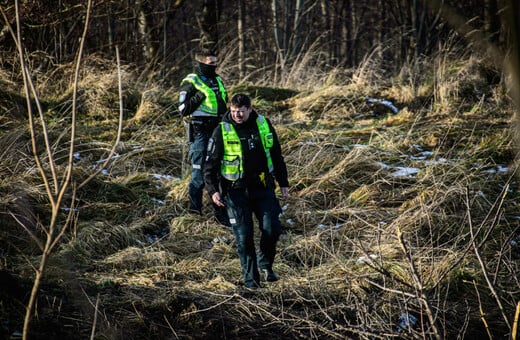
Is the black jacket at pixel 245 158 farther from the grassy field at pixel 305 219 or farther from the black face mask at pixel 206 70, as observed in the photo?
the black face mask at pixel 206 70

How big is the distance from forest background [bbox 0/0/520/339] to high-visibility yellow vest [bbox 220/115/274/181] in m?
0.98

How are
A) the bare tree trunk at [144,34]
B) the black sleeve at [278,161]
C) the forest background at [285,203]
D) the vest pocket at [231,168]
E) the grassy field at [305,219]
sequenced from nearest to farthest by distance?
1. the forest background at [285,203]
2. the grassy field at [305,219]
3. the vest pocket at [231,168]
4. the black sleeve at [278,161]
5. the bare tree trunk at [144,34]

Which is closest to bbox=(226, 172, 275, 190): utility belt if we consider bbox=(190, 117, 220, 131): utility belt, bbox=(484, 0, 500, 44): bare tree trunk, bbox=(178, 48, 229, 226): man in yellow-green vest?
bbox=(178, 48, 229, 226): man in yellow-green vest

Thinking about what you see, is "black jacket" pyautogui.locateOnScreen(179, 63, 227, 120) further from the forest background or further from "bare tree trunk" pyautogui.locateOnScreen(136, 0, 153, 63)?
"bare tree trunk" pyautogui.locateOnScreen(136, 0, 153, 63)

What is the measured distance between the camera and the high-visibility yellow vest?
5031 mm

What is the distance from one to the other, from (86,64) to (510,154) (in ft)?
22.9

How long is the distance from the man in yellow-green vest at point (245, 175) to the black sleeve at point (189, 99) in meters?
1.58

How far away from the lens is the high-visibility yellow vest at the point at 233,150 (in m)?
5.03

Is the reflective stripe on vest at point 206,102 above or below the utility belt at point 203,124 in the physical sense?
above

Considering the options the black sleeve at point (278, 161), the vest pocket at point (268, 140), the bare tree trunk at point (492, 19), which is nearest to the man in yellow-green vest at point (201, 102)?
the black sleeve at point (278, 161)

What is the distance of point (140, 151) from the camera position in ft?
27.5

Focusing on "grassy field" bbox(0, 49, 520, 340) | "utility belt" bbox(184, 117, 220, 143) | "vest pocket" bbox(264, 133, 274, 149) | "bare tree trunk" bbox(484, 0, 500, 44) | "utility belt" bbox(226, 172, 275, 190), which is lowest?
"grassy field" bbox(0, 49, 520, 340)

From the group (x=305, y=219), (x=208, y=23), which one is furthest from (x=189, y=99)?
(x=208, y=23)

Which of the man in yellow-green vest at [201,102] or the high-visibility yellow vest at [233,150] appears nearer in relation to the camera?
the high-visibility yellow vest at [233,150]
